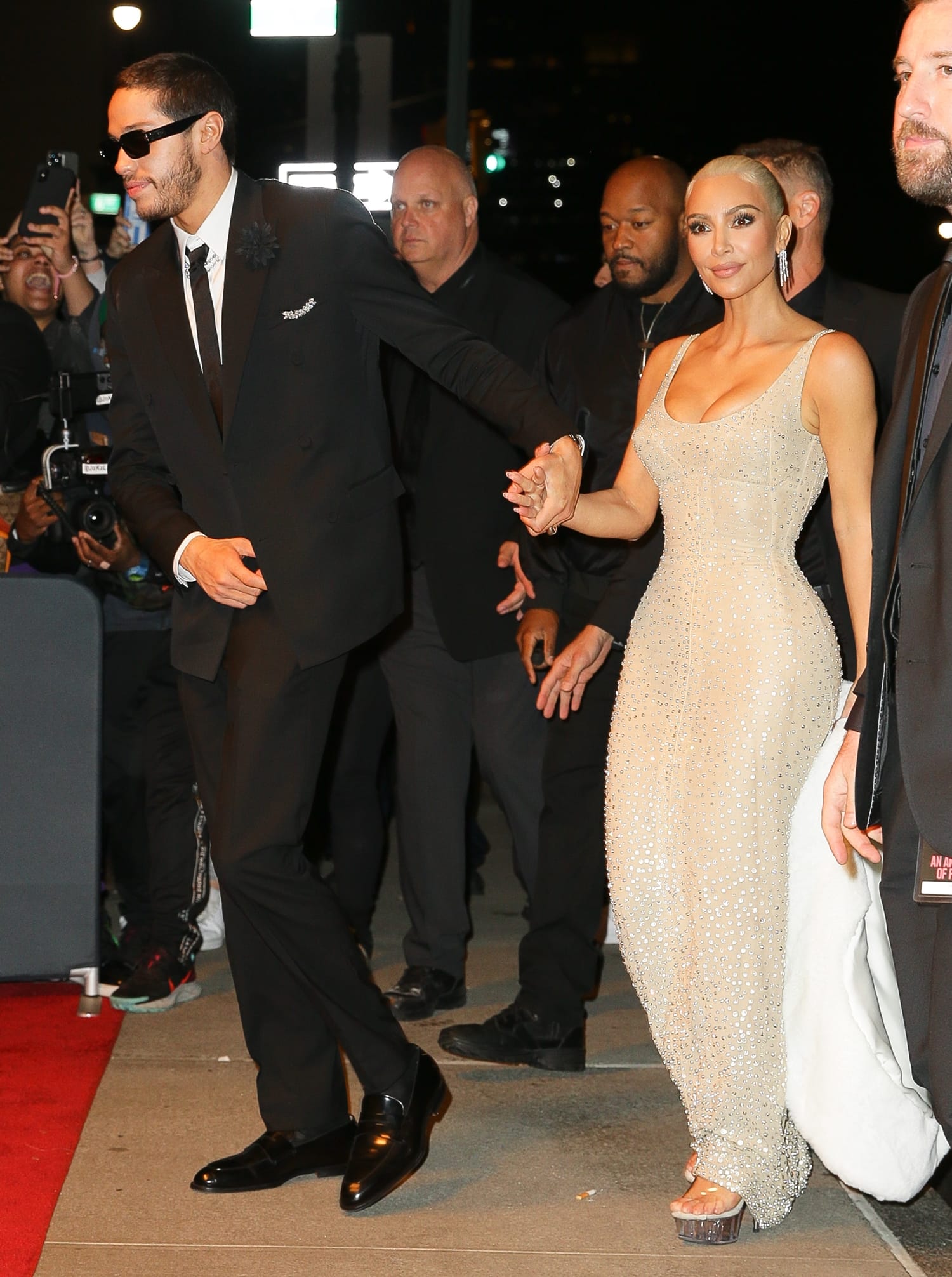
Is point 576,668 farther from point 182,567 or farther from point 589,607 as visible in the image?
point 182,567

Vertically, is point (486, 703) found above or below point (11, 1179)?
above

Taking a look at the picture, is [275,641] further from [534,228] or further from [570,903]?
[534,228]

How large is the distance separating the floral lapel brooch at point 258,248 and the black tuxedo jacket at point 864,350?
53.4 inches

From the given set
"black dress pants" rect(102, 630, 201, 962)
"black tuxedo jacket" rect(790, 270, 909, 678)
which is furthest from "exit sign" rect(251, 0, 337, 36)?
"black tuxedo jacket" rect(790, 270, 909, 678)

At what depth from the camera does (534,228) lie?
30.8 m

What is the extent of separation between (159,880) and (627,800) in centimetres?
196

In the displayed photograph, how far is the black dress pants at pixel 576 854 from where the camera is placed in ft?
14.0

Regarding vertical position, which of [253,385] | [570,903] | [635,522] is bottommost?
[570,903]

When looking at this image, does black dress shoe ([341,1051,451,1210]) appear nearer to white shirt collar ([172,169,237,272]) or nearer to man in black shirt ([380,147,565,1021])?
man in black shirt ([380,147,565,1021])

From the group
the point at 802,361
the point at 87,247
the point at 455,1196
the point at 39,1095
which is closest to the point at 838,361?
the point at 802,361

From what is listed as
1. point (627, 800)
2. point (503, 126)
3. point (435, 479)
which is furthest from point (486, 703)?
point (503, 126)

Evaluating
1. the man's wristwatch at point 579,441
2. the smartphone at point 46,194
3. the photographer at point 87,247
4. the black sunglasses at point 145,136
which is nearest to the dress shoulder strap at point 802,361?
the man's wristwatch at point 579,441

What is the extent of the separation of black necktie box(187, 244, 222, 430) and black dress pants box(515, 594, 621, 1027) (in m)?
1.40

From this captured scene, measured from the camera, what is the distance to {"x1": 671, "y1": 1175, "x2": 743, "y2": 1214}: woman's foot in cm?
321
